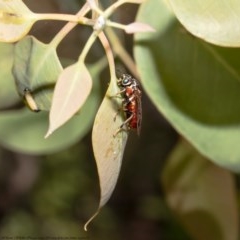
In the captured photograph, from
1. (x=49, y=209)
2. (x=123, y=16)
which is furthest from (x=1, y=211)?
(x=123, y=16)

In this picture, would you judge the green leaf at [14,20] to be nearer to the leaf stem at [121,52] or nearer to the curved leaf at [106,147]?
the curved leaf at [106,147]

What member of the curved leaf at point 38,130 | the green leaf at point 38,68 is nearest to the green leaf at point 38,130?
the curved leaf at point 38,130

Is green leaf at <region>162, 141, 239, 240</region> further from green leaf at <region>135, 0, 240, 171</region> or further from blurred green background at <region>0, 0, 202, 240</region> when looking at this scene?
blurred green background at <region>0, 0, 202, 240</region>

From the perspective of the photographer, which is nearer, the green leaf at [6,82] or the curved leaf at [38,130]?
the green leaf at [6,82]

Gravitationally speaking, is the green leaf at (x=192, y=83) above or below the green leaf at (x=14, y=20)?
below

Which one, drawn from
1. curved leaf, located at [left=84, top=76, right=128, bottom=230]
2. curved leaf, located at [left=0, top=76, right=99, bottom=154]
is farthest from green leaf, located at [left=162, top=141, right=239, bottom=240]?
curved leaf, located at [left=84, top=76, right=128, bottom=230]

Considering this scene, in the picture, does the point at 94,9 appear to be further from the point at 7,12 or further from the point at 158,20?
the point at 158,20
